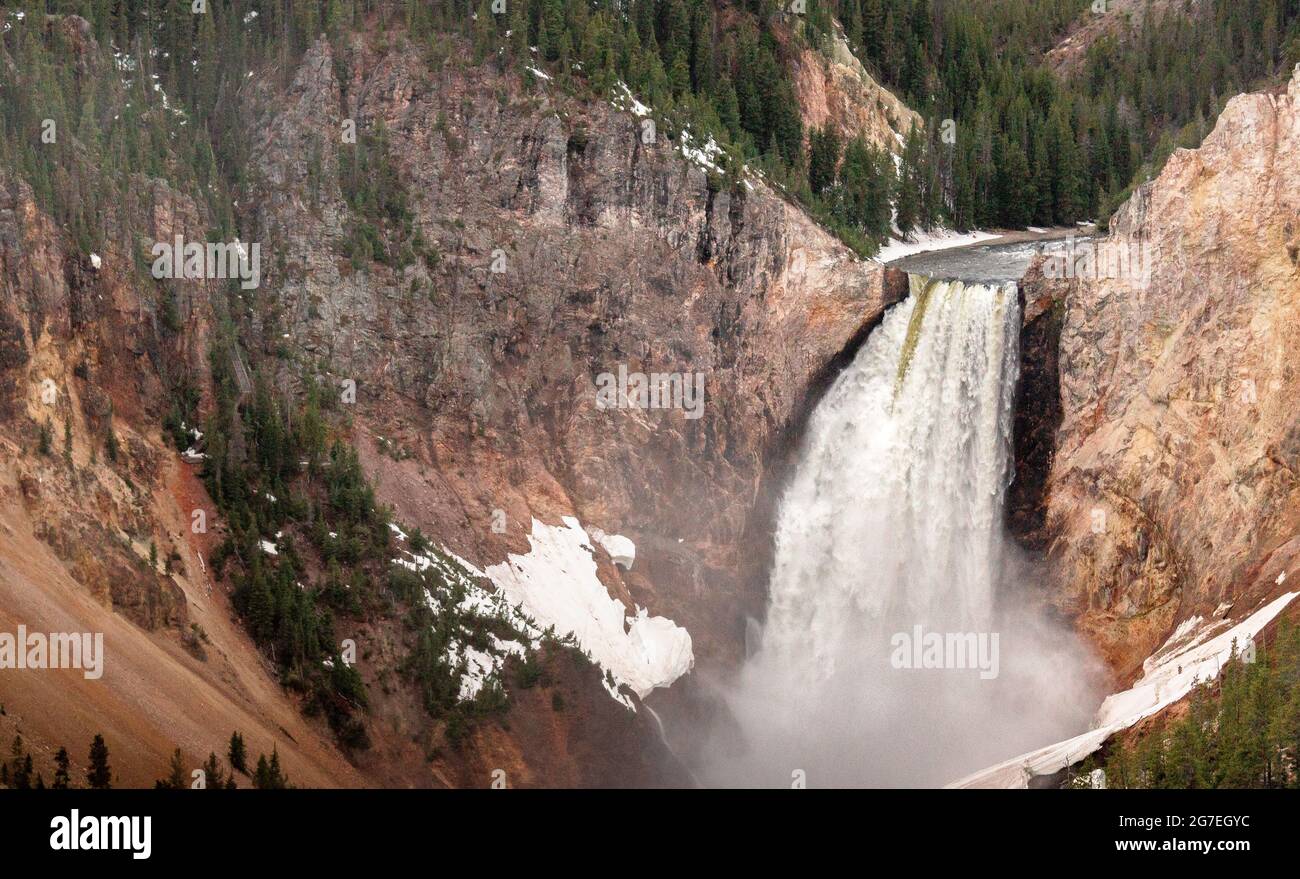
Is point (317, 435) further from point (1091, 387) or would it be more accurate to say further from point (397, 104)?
point (1091, 387)

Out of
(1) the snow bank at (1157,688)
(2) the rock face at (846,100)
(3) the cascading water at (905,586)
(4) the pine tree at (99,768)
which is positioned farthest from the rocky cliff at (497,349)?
(2) the rock face at (846,100)

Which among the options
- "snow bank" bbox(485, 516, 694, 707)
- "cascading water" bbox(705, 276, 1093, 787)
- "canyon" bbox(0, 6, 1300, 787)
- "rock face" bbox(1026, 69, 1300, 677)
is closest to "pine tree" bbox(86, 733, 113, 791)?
"canyon" bbox(0, 6, 1300, 787)

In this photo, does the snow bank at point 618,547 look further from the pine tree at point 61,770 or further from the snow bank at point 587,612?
the pine tree at point 61,770

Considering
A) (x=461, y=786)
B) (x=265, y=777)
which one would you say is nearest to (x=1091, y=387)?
(x=461, y=786)

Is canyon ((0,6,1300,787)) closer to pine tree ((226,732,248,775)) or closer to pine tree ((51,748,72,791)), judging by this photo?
pine tree ((226,732,248,775))

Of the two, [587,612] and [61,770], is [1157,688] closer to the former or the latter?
[587,612]

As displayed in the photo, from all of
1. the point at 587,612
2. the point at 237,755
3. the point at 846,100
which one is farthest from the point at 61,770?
the point at 846,100
